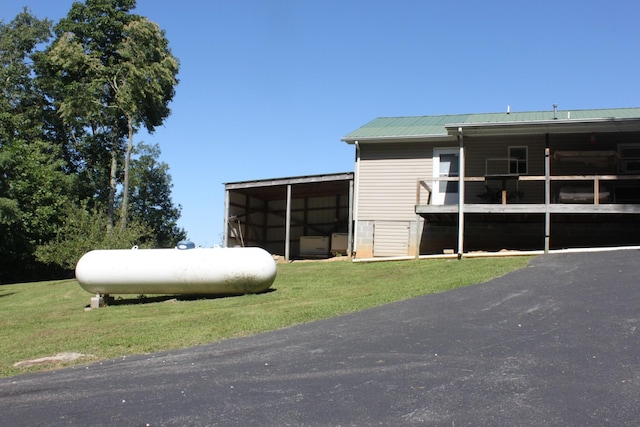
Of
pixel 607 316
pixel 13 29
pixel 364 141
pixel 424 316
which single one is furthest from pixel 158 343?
pixel 13 29

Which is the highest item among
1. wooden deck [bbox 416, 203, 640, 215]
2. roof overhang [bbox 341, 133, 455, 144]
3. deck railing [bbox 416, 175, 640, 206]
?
roof overhang [bbox 341, 133, 455, 144]

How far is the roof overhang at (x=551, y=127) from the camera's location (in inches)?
647

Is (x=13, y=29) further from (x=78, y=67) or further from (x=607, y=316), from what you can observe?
(x=607, y=316)

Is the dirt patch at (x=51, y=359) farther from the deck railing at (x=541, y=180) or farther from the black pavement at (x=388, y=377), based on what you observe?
the deck railing at (x=541, y=180)

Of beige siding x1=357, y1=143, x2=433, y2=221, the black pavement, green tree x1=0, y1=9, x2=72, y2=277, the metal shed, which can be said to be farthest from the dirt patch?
green tree x1=0, y1=9, x2=72, y2=277

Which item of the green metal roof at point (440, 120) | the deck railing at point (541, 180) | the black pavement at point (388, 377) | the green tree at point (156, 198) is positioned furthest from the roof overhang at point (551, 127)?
the green tree at point (156, 198)

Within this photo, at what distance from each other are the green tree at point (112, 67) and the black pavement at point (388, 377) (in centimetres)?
2642

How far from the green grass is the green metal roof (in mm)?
4790

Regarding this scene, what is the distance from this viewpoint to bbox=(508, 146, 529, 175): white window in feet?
64.7

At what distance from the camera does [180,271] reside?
47.0 ft

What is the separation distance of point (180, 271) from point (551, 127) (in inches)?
418

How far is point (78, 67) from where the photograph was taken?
112ft

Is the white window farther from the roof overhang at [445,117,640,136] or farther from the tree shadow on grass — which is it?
the tree shadow on grass

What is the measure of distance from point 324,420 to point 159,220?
42919 mm
